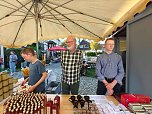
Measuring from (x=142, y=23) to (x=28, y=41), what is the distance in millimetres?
2425

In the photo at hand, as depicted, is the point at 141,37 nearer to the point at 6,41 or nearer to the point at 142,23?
the point at 142,23

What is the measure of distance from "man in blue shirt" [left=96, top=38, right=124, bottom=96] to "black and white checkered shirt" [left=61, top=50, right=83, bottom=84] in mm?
357

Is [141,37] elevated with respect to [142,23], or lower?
lower

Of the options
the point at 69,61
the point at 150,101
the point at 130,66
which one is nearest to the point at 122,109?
the point at 150,101

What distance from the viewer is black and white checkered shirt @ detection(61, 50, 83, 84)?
309 centimetres

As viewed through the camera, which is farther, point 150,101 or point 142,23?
point 142,23

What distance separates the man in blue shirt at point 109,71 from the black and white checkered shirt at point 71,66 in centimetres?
36

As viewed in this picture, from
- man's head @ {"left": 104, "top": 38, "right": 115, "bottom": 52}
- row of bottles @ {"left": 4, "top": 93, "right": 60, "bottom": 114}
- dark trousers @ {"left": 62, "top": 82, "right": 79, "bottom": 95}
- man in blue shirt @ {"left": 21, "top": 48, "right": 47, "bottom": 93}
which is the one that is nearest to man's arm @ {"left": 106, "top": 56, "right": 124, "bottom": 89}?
man's head @ {"left": 104, "top": 38, "right": 115, "bottom": 52}

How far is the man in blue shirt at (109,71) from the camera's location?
2932mm

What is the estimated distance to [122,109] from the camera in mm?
1775

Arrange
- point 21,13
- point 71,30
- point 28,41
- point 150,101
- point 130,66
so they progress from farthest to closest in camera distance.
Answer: point 130,66
point 28,41
point 71,30
point 21,13
point 150,101

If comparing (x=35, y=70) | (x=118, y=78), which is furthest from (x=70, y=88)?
(x=118, y=78)

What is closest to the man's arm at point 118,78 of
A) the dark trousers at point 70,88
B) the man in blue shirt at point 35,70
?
the dark trousers at point 70,88

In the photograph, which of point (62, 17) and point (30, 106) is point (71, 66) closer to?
point (62, 17)
